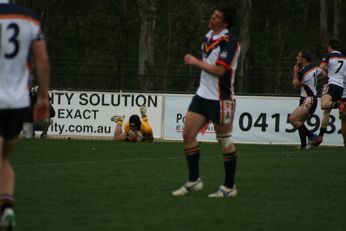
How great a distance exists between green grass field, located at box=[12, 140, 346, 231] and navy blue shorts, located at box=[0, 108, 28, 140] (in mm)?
813

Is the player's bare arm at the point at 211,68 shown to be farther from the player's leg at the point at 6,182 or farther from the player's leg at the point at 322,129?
the player's leg at the point at 322,129

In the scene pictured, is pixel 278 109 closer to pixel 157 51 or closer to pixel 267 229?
pixel 267 229

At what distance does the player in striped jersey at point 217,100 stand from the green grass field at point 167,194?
0.27 m

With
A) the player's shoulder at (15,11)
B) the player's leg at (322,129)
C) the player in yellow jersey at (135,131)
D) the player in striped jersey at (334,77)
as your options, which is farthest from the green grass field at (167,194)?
the player in yellow jersey at (135,131)

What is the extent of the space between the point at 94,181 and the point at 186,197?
6.10 ft

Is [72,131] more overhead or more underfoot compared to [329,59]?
more underfoot

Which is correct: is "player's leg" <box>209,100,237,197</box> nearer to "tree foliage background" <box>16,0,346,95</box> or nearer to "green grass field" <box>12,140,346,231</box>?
"green grass field" <box>12,140,346,231</box>

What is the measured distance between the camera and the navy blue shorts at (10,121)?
297 inches

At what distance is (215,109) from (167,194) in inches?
41.9

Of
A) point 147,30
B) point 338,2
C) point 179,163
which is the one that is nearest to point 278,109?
point 179,163

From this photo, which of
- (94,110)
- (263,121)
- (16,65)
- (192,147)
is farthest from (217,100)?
(94,110)

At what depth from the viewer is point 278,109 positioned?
25.1m

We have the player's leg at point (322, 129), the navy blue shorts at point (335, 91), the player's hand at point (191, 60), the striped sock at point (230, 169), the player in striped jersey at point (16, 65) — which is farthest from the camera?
the navy blue shorts at point (335, 91)

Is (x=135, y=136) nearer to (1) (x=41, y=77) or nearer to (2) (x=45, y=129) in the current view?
(2) (x=45, y=129)
